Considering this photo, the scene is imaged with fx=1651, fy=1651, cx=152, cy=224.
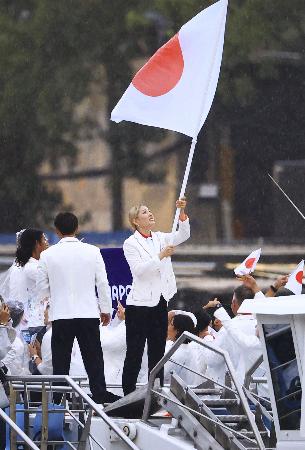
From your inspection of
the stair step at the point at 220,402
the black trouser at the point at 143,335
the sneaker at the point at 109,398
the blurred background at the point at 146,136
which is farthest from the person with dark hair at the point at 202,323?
the blurred background at the point at 146,136

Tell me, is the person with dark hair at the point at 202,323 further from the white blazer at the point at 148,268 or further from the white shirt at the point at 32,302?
the white shirt at the point at 32,302

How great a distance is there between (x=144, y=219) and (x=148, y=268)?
0.37 metres

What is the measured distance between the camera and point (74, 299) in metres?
12.2

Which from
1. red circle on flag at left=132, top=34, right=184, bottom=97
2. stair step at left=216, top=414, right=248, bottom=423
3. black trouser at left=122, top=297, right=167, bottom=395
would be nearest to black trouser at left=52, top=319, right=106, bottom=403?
black trouser at left=122, top=297, right=167, bottom=395

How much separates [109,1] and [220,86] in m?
2.15

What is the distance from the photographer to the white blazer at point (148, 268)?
12.4 m

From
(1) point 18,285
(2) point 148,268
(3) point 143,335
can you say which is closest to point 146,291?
(2) point 148,268

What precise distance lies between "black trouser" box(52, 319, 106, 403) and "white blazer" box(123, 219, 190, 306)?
1.32 ft

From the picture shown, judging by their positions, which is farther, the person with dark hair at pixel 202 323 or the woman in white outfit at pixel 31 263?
the woman in white outfit at pixel 31 263

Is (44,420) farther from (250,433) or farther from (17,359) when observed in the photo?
(250,433)

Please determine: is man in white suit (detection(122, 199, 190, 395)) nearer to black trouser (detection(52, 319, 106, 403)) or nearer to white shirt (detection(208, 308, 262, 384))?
black trouser (detection(52, 319, 106, 403))

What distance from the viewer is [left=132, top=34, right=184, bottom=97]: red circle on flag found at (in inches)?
541

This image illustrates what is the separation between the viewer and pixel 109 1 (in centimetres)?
2297

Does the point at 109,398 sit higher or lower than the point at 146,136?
lower
